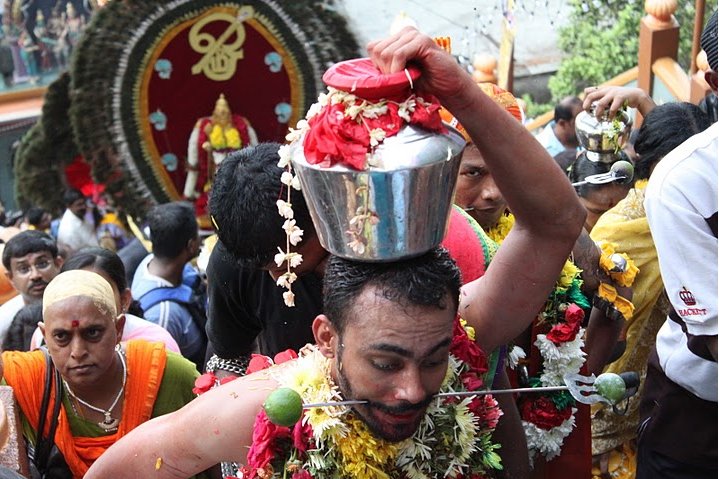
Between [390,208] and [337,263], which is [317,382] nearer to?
[337,263]

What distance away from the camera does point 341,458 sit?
2787 millimetres

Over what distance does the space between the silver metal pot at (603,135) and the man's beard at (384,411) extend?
2195 millimetres

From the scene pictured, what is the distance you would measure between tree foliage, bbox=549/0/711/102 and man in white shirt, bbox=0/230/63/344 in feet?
19.8

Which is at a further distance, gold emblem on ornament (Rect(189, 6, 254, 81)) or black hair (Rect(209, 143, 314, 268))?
gold emblem on ornament (Rect(189, 6, 254, 81))

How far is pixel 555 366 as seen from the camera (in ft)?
12.8

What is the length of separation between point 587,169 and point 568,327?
103 cm

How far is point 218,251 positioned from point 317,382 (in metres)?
0.95

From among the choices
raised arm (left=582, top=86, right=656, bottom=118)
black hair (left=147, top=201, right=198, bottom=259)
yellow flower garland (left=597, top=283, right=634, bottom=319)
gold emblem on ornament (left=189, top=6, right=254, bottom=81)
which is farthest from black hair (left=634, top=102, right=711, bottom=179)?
gold emblem on ornament (left=189, top=6, right=254, bottom=81)

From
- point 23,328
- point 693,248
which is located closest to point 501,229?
point 693,248

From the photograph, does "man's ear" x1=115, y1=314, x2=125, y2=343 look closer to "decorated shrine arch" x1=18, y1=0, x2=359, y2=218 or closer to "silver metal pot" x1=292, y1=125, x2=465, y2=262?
"silver metal pot" x1=292, y1=125, x2=465, y2=262

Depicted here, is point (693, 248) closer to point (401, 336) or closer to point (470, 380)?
point (470, 380)

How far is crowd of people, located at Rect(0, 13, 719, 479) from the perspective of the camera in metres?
2.65

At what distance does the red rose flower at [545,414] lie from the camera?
3896mm

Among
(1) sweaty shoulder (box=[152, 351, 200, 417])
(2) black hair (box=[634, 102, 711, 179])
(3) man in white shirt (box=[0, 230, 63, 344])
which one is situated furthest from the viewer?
(3) man in white shirt (box=[0, 230, 63, 344])
